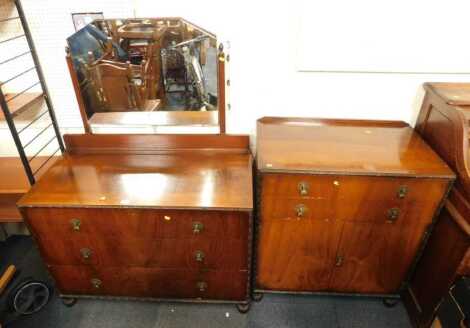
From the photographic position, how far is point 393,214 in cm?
145

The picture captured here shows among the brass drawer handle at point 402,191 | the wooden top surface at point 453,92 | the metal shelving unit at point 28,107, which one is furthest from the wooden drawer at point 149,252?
the wooden top surface at point 453,92

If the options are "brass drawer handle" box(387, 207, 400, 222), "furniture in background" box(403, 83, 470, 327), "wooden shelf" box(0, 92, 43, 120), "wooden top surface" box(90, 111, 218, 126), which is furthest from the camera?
"wooden top surface" box(90, 111, 218, 126)

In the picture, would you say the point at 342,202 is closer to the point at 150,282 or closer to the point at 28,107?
the point at 150,282

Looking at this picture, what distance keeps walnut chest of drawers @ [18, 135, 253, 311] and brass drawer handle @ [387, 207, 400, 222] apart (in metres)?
0.63

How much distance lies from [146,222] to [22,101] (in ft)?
2.95

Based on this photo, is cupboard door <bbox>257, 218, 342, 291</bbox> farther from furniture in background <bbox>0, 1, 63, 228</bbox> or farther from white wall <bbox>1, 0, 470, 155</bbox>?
furniture in background <bbox>0, 1, 63, 228</bbox>

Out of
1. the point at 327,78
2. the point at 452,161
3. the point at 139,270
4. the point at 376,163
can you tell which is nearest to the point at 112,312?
the point at 139,270

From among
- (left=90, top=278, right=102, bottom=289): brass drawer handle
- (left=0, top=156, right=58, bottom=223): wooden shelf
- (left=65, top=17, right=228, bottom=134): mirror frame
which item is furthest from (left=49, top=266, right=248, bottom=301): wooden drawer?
(left=65, top=17, right=228, bottom=134): mirror frame

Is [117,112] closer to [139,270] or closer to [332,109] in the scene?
[139,270]

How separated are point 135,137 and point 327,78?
1028mm

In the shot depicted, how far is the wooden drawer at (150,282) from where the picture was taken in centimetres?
161

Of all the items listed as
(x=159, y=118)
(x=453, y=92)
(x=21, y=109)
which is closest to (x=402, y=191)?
(x=453, y=92)

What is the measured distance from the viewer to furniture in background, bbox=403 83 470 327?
52.5 inches

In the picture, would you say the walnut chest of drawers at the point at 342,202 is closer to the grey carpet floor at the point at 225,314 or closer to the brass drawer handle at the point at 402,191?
the brass drawer handle at the point at 402,191
